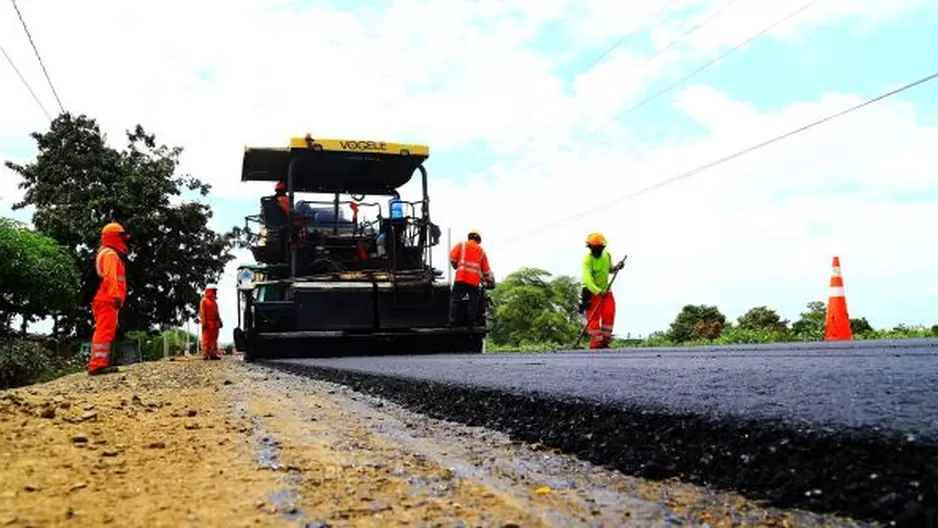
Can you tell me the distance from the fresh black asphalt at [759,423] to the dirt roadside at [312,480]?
0.08 metres

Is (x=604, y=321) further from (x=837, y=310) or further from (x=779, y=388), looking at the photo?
(x=779, y=388)

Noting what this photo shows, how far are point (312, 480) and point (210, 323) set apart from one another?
48.3 feet

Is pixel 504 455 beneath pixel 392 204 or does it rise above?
beneath

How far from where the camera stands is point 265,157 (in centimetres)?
1052

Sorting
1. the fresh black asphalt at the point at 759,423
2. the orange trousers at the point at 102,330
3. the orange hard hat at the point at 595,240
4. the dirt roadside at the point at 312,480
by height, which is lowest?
the dirt roadside at the point at 312,480

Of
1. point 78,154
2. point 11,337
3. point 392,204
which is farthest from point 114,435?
point 78,154

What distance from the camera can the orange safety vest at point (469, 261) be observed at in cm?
1005

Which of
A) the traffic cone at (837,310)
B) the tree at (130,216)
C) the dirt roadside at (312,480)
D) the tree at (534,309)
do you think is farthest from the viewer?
the tree at (534,309)

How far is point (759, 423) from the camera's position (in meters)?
1.83

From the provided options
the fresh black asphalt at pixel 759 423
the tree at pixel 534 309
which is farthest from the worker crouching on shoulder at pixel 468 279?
the tree at pixel 534 309

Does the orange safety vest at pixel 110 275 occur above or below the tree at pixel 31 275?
below

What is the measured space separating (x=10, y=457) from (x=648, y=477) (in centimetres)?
182

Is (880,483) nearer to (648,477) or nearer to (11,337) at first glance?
(648,477)

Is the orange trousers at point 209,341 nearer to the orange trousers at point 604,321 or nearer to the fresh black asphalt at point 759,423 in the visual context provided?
the orange trousers at point 604,321
